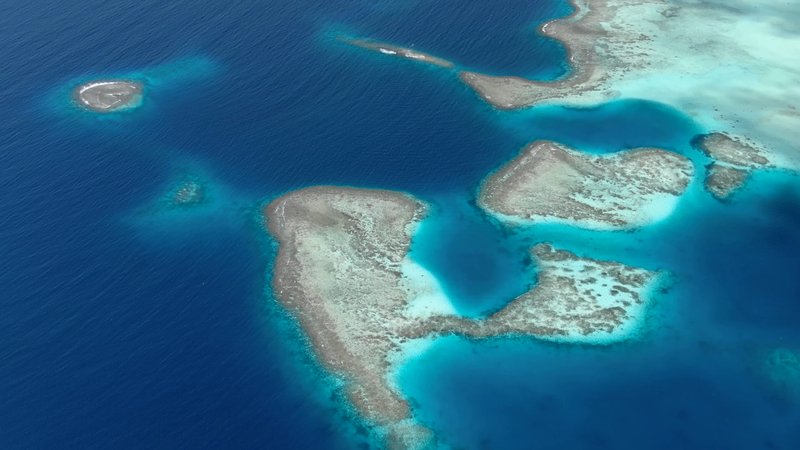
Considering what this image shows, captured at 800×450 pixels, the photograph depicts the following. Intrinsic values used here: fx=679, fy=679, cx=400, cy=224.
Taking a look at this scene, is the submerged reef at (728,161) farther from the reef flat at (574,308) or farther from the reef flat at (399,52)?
the reef flat at (399,52)

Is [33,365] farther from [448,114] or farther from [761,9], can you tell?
[761,9]

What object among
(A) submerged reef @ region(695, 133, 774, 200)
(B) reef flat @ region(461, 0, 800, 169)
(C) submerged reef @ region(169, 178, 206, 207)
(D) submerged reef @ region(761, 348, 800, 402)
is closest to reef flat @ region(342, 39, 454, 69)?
(B) reef flat @ region(461, 0, 800, 169)

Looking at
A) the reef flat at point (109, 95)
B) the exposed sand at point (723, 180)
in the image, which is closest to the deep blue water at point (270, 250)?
the exposed sand at point (723, 180)

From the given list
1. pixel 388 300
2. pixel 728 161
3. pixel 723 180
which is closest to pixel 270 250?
pixel 388 300

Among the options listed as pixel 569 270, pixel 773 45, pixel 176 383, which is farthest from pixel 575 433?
pixel 773 45

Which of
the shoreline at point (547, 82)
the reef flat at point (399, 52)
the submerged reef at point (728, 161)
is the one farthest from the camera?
the reef flat at point (399, 52)

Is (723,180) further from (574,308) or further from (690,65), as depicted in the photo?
(574,308)
